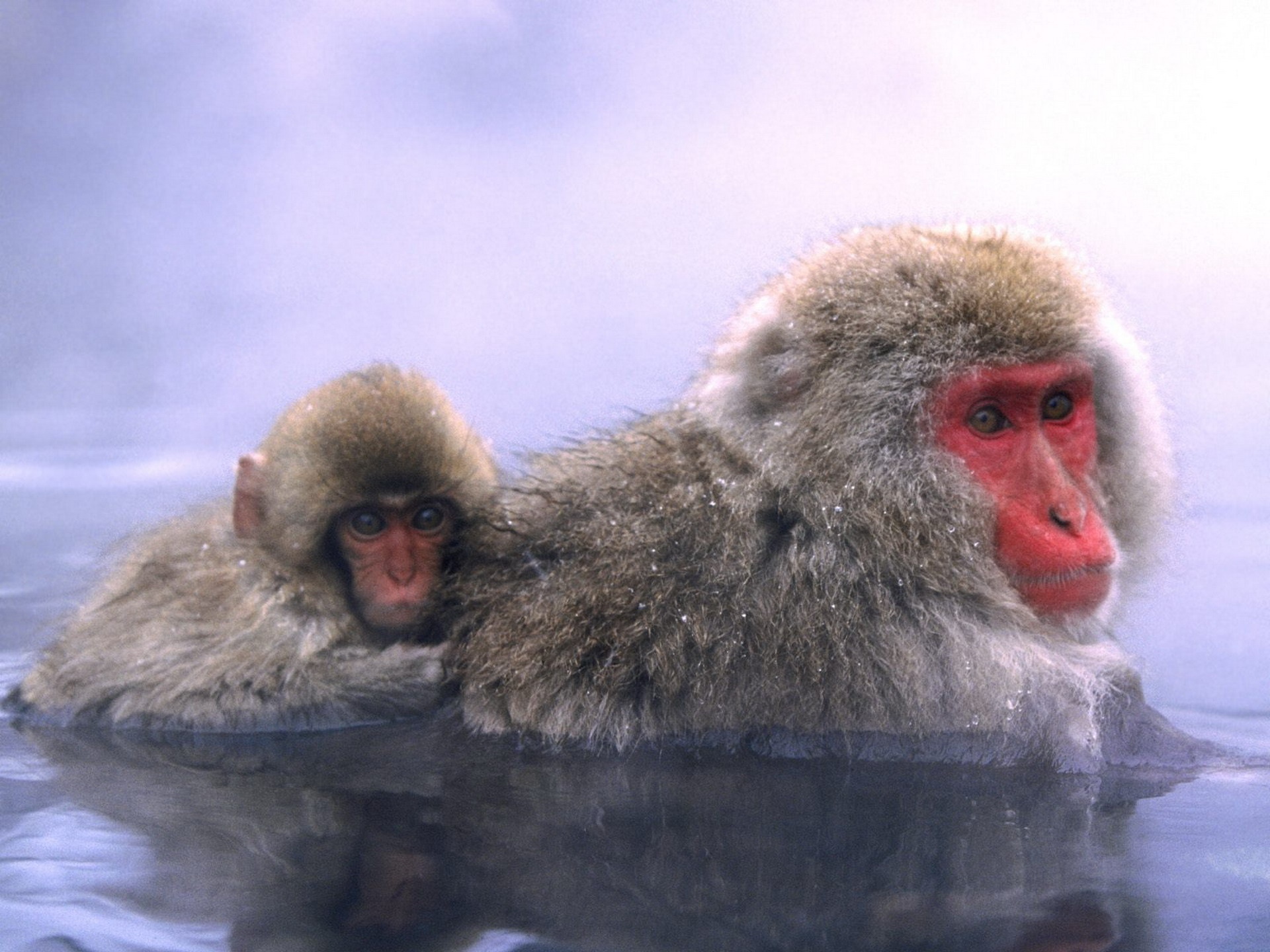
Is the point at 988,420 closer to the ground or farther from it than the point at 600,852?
farther from it

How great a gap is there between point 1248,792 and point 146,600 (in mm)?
2065

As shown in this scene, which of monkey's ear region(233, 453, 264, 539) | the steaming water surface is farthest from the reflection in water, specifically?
monkey's ear region(233, 453, 264, 539)

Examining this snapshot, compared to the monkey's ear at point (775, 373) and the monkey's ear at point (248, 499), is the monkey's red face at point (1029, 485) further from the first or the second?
the monkey's ear at point (248, 499)

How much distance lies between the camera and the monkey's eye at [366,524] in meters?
2.74

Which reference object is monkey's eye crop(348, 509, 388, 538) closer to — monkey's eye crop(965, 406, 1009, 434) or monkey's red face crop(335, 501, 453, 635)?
monkey's red face crop(335, 501, 453, 635)

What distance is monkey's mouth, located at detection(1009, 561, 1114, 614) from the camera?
223cm

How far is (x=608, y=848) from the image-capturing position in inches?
70.6

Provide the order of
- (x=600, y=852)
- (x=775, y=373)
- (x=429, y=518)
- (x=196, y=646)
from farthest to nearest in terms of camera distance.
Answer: (x=429, y=518)
(x=196, y=646)
(x=775, y=373)
(x=600, y=852)

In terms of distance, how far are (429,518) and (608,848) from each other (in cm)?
109

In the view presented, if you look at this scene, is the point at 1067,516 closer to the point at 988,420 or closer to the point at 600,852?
the point at 988,420

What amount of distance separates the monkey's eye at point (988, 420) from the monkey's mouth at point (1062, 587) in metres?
0.24

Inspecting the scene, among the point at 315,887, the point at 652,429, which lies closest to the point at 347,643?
the point at 652,429

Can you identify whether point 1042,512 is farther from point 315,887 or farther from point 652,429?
point 315,887

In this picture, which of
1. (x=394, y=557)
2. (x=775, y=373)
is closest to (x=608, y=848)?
(x=775, y=373)
